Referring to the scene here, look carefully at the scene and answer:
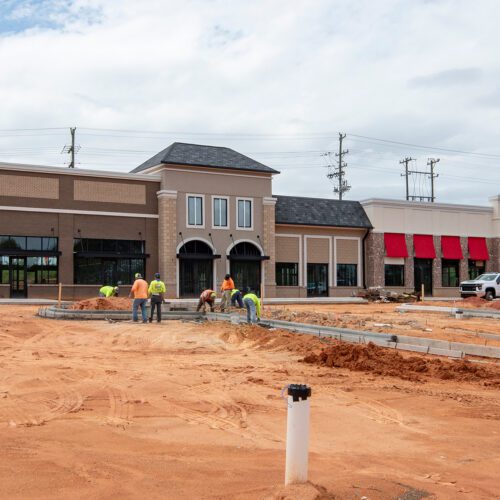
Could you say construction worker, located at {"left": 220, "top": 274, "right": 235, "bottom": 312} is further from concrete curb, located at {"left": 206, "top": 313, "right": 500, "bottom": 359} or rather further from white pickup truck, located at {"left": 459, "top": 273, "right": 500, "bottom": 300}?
white pickup truck, located at {"left": 459, "top": 273, "right": 500, "bottom": 300}

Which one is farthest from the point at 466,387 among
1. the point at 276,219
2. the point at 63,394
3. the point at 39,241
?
the point at 276,219

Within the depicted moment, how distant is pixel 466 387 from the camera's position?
1046cm

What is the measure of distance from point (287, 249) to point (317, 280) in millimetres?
3266

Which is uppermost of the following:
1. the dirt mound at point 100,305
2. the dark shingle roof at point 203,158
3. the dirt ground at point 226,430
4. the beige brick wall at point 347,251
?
the dark shingle roof at point 203,158

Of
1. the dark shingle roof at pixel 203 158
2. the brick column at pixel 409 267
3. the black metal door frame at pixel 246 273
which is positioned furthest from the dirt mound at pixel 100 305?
the brick column at pixel 409 267

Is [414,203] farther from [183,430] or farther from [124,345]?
[183,430]

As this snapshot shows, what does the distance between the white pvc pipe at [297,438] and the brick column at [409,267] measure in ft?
149

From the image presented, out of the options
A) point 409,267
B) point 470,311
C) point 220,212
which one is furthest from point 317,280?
point 470,311

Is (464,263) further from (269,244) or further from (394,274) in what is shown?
(269,244)

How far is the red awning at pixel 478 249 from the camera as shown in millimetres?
Answer: 51875

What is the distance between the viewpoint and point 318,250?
4694cm

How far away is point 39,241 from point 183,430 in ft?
107

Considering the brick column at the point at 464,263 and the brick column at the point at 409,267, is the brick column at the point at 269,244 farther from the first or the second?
the brick column at the point at 464,263

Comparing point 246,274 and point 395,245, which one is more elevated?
point 395,245
